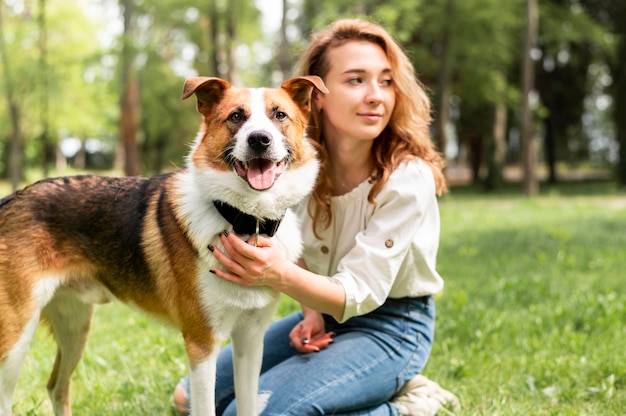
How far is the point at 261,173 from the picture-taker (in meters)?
2.46

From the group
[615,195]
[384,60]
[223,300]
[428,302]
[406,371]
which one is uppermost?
[384,60]

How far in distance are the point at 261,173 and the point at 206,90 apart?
47 centimetres

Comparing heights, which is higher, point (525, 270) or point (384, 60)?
point (384, 60)

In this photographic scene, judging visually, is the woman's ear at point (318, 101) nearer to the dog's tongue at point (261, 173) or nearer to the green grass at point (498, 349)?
the dog's tongue at point (261, 173)

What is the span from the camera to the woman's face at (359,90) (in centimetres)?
309

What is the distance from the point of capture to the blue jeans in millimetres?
2928

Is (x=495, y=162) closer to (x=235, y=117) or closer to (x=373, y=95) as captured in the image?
(x=373, y=95)

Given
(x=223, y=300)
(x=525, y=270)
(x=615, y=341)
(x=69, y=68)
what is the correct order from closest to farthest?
(x=223, y=300)
(x=615, y=341)
(x=525, y=270)
(x=69, y=68)

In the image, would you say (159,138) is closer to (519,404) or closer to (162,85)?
(162,85)

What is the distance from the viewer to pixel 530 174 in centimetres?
1872

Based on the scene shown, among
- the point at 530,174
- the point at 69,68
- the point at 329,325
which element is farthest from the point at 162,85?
the point at 329,325

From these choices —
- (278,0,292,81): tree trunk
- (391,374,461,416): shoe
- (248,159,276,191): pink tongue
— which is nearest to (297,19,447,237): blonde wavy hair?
(248,159,276,191): pink tongue

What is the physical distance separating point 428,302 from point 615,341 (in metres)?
1.65

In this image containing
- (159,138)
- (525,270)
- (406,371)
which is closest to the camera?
(406,371)
